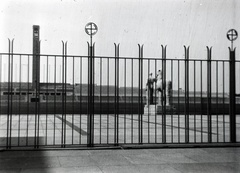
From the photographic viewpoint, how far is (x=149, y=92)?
28.0m

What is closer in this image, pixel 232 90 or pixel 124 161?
pixel 124 161

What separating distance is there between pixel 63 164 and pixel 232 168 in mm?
3178

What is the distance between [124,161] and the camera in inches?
262

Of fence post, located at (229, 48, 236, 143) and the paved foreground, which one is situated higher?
fence post, located at (229, 48, 236, 143)

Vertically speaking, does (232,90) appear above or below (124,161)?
above

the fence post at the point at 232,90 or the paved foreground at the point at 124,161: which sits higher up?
the fence post at the point at 232,90

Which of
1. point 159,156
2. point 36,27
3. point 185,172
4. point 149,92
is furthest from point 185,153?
point 36,27

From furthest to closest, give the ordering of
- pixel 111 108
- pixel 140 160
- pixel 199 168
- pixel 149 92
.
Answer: pixel 111 108
pixel 149 92
pixel 140 160
pixel 199 168

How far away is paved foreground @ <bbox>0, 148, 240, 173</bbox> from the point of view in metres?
5.80

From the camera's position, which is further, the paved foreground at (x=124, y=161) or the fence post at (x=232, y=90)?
the fence post at (x=232, y=90)

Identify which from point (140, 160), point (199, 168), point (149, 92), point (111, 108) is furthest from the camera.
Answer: point (111, 108)

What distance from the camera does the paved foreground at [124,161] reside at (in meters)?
5.80

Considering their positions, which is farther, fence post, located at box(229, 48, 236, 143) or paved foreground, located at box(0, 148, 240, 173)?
fence post, located at box(229, 48, 236, 143)

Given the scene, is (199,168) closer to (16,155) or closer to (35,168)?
(35,168)
